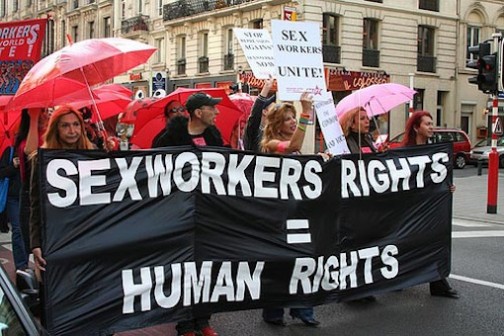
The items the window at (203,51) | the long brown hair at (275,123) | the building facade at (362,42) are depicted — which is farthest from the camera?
the window at (203,51)

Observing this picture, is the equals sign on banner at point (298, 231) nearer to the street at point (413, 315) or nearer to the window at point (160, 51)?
the street at point (413, 315)

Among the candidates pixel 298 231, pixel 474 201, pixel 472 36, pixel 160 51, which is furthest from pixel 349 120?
pixel 160 51

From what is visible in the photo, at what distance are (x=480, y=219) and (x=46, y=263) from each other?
10556mm

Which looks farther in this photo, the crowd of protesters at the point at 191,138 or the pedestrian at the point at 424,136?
the pedestrian at the point at 424,136

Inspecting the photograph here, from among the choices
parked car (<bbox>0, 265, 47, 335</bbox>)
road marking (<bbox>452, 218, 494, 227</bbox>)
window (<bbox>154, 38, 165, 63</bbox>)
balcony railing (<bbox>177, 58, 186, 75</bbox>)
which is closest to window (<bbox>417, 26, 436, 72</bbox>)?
balcony railing (<bbox>177, 58, 186, 75</bbox>)

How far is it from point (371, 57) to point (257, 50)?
87.9 feet

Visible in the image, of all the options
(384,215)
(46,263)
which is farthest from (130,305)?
(384,215)

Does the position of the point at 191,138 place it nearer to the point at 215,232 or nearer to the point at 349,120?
the point at 215,232

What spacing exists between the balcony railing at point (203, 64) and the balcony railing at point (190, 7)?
8.63ft

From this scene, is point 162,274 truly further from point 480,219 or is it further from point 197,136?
point 480,219

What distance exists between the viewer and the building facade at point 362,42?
3306 centimetres

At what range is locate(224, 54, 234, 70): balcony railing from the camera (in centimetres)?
3538

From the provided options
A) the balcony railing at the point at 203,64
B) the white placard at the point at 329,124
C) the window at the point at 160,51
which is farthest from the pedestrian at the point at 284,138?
the window at the point at 160,51

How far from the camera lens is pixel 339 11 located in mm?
32812
